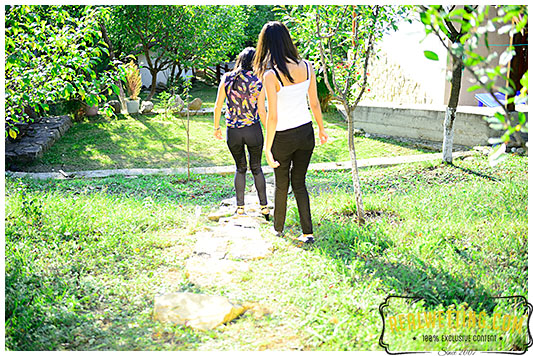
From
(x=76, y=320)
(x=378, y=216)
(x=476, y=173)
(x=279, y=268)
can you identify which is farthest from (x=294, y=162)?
(x=476, y=173)

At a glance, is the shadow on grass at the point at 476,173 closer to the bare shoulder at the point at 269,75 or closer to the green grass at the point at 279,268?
the green grass at the point at 279,268

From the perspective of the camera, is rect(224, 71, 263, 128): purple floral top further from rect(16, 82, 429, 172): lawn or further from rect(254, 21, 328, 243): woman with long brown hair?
rect(16, 82, 429, 172): lawn

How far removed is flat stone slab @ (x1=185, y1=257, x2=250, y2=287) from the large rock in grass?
12.9 inches

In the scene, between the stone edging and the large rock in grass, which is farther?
the stone edging

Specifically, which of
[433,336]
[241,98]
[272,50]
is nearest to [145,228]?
[241,98]

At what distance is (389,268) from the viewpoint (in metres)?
3.47

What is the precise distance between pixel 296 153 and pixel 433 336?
6.14ft

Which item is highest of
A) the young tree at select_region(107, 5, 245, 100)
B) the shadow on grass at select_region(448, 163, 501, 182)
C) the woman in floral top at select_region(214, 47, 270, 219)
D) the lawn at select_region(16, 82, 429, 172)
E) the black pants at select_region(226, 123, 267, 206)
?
the young tree at select_region(107, 5, 245, 100)

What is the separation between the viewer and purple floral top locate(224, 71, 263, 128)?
4629mm

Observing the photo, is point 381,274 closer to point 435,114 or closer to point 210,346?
point 210,346

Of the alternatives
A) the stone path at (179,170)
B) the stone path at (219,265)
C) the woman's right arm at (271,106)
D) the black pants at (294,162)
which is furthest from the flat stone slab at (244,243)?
the stone path at (179,170)

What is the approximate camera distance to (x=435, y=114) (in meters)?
8.98

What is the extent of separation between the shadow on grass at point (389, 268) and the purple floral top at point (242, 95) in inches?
51.2

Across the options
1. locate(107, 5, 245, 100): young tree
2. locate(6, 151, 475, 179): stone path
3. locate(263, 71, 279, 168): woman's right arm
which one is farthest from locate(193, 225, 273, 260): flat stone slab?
locate(107, 5, 245, 100): young tree
